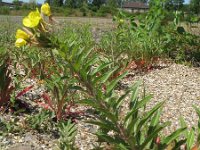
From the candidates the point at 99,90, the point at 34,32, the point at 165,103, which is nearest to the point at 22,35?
the point at 34,32

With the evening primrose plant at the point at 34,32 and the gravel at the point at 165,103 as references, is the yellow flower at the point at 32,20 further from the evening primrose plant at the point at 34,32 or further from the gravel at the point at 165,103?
the gravel at the point at 165,103

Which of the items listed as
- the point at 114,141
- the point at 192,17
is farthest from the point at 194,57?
the point at 114,141

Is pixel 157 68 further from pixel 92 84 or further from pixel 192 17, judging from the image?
pixel 92 84

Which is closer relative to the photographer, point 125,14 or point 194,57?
point 194,57

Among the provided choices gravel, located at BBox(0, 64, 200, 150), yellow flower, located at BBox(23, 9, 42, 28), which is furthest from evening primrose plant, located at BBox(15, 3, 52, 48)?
gravel, located at BBox(0, 64, 200, 150)

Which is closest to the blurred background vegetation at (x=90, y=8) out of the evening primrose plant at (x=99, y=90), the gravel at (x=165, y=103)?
the gravel at (x=165, y=103)

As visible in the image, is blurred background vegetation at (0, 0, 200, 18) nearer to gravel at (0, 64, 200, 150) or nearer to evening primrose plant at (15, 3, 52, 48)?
gravel at (0, 64, 200, 150)

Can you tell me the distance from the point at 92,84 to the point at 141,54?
3770 mm

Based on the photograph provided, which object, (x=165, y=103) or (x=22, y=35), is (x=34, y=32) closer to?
(x=22, y=35)

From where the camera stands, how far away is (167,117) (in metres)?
3.59

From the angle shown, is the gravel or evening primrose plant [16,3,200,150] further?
the gravel

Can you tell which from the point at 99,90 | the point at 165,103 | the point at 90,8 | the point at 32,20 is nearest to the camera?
the point at 32,20

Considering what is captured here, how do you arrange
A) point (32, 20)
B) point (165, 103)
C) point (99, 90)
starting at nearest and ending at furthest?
point (32, 20) → point (99, 90) → point (165, 103)

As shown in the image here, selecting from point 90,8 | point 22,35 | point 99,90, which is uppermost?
point 22,35
